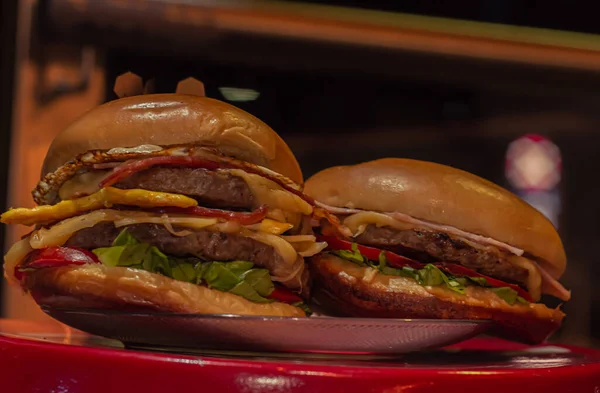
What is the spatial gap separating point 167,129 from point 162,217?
0.54 feet

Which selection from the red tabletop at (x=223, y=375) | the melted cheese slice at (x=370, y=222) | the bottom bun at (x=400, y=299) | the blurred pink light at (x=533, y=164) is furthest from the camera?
the blurred pink light at (x=533, y=164)

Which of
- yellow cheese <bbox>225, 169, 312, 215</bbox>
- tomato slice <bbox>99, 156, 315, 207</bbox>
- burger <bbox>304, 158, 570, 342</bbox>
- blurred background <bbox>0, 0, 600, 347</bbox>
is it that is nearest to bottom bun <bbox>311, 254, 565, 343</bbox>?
burger <bbox>304, 158, 570, 342</bbox>

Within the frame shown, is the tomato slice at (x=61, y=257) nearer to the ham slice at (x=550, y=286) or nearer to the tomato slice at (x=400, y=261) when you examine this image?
the tomato slice at (x=400, y=261)

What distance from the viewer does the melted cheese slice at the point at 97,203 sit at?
1172mm

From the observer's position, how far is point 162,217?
3.92 feet

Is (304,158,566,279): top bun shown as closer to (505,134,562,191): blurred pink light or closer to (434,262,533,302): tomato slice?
(434,262,533,302): tomato slice

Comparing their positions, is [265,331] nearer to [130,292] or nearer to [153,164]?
[130,292]

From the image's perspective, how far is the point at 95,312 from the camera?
1076mm

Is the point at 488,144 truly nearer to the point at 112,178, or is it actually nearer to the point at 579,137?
A: the point at 579,137

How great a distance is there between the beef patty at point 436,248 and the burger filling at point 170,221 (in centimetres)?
32

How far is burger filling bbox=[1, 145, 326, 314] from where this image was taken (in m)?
1.18

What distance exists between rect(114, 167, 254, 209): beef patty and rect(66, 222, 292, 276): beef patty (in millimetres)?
68

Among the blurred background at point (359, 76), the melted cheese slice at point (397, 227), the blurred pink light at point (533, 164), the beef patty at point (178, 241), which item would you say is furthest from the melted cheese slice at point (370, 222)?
the blurred pink light at point (533, 164)

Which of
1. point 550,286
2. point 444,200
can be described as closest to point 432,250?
point 444,200
